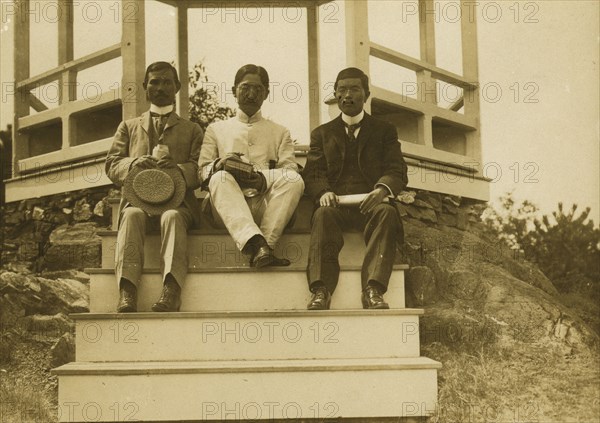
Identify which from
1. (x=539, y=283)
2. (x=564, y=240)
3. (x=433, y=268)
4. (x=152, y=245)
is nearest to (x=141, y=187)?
(x=152, y=245)

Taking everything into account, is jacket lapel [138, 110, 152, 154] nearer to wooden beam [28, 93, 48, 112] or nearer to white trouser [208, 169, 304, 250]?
white trouser [208, 169, 304, 250]

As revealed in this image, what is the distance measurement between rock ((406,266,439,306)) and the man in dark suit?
0.90 meters

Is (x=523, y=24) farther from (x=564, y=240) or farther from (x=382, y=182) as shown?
(x=382, y=182)

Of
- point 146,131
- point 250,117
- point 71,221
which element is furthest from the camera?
point 71,221

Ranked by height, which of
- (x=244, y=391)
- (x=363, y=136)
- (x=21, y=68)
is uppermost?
(x=21, y=68)

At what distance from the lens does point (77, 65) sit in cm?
599

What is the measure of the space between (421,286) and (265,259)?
5.04 ft

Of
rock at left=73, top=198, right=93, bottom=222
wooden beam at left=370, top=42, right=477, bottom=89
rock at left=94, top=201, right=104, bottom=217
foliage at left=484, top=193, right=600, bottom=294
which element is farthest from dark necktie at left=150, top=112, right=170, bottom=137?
foliage at left=484, top=193, right=600, bottom=294

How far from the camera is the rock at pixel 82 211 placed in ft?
18.7

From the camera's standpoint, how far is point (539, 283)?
561 cm

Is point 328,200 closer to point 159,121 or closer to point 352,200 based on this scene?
point 352,200

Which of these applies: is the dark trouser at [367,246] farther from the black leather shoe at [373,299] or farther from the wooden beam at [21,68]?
the wooden beam at [21,68]

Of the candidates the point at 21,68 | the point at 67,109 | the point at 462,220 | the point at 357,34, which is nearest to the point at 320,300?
the point at 357,34

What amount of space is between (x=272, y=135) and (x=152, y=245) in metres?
1.04
